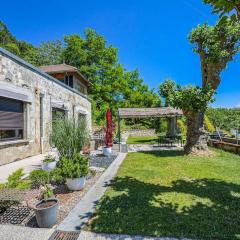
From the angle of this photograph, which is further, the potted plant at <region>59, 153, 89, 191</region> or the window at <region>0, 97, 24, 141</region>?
the window at <region>0, 97, 24, 141</region>

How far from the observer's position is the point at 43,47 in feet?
144

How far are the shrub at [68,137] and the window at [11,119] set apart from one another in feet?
7.92

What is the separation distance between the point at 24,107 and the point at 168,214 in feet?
27.6

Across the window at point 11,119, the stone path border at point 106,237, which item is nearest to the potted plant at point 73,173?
the stone path border at point 106,237

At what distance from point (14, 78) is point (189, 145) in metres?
9.17

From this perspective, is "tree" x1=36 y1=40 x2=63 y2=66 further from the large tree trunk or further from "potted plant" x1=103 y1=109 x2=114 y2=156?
the large tree trunk

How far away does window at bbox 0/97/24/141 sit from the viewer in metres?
8.80

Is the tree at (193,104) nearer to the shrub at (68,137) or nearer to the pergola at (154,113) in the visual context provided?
the shrub at (68,137)

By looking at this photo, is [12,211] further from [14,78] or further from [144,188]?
[14,78]

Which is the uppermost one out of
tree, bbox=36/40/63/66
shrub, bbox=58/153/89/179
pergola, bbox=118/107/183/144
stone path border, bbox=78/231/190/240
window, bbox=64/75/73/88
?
tree, bbox=36/40/63/66

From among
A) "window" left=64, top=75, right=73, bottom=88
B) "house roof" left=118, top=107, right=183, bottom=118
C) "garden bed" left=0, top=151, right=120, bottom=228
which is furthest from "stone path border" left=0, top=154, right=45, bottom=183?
"window" left=64, top=75, right=73, bottom=88

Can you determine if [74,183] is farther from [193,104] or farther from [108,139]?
[193,104]

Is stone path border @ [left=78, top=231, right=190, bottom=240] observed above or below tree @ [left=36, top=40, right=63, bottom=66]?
below

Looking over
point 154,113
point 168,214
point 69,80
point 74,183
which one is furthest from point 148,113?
point 168,214
